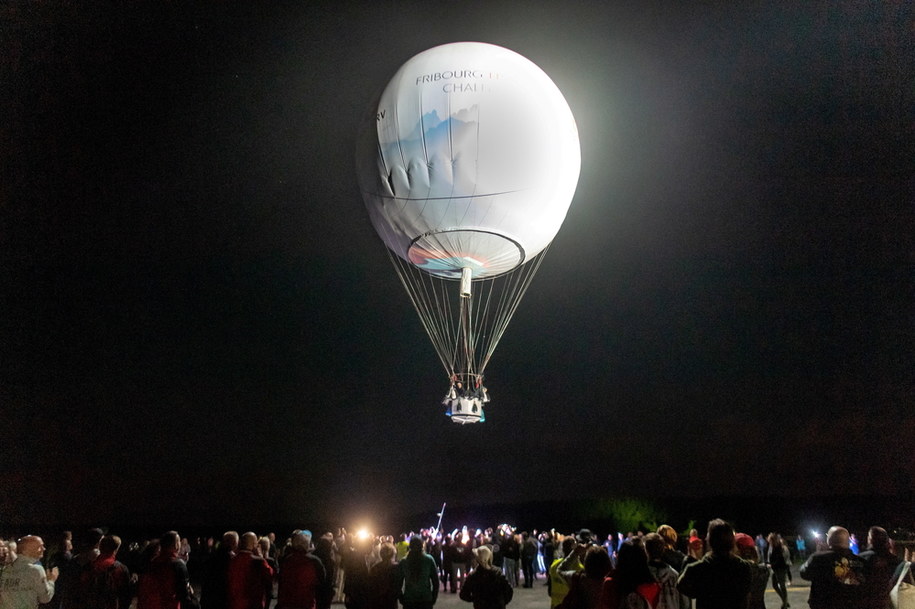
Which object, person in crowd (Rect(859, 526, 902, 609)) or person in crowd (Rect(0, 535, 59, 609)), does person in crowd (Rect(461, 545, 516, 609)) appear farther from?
person in crowd (Rect(0, 535, 59, 609))

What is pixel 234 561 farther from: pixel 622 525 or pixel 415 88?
pixel 622 525

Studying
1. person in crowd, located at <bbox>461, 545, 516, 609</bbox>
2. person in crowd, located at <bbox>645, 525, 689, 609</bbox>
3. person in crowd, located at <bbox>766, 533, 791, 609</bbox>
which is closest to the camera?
person in crowd, located at <bbox>645, 525, 689, 609</bbox>

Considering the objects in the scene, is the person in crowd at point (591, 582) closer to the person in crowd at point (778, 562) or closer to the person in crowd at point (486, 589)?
the person in crowd at point (486, 589)

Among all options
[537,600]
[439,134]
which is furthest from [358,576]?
[537,600]

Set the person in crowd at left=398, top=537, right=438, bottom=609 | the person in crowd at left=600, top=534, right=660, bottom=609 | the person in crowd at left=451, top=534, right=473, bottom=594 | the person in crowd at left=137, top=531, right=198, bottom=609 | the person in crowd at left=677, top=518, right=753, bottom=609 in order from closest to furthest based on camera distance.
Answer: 1. the person in crowd at left=600, top=534, right=660, bottom=609
2. the person in crowd at left=677, top=518, right=753, bottom=609
3. the person in crowd at left=137, top=531, right=198, bottom=609
4. the person in crowd at left=398, top=537, right=438, bottom=609
5. the person in crowd at left=451, top=534, right=473, bottom=594

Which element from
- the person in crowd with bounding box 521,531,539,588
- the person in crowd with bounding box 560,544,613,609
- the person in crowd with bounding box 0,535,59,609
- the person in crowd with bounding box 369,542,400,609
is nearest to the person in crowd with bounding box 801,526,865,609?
the person in crowd with bounding box 560,544,613,609

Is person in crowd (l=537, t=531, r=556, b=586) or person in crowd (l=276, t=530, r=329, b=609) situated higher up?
person in crowd (l=276, t=530, r=329, b=609)

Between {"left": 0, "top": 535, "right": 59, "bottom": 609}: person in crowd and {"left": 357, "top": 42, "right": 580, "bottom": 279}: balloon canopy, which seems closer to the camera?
{"left": 0, "top": 535, "right": 59, "bottom": 609}: person in crowd
